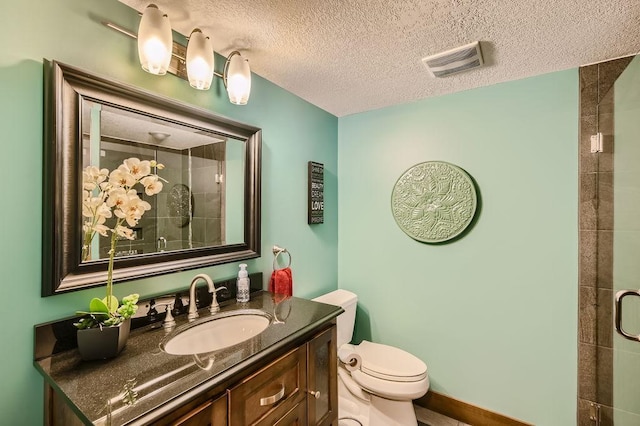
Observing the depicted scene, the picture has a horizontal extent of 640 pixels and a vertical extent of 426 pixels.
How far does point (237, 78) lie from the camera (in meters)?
1.34

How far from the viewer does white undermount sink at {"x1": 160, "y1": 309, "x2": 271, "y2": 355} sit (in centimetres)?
112

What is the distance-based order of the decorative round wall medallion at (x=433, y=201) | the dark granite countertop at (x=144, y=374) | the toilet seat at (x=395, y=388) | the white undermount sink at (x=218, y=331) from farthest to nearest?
the decorative round wall medallion at (x=433, y=201) → the toilet seat at (x=395, y=388) → the white undermount sink at (x=218, y=331) → the dark granite countertop at (x=144, y=374)

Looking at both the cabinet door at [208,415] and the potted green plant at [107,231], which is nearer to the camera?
the cabinet door at [208,415]

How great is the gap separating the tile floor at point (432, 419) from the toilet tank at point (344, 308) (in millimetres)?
681

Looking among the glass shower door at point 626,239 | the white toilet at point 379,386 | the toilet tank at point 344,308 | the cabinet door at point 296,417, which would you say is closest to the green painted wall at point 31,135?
the cabinet door at point 296,417

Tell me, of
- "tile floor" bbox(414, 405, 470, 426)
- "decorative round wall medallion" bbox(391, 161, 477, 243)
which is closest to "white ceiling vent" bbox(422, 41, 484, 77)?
"decorative round wall medallion" bbox(391, 161, 477, 243)

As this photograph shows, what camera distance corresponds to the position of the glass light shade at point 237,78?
1341 millimetres

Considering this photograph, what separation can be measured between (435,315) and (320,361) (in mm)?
Result: 1091

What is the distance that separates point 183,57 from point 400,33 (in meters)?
1.00

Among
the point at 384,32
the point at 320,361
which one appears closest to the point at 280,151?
the point at 384,32

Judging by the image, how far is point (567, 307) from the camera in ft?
5.32

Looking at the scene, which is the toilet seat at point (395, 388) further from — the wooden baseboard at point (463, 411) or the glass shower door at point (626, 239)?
the glass shower door at point (626, 239)

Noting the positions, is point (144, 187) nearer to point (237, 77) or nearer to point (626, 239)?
point (237, 77)

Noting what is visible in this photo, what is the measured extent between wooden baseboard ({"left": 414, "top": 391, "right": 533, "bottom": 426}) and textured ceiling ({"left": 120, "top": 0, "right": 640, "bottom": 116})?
2.08 meters
